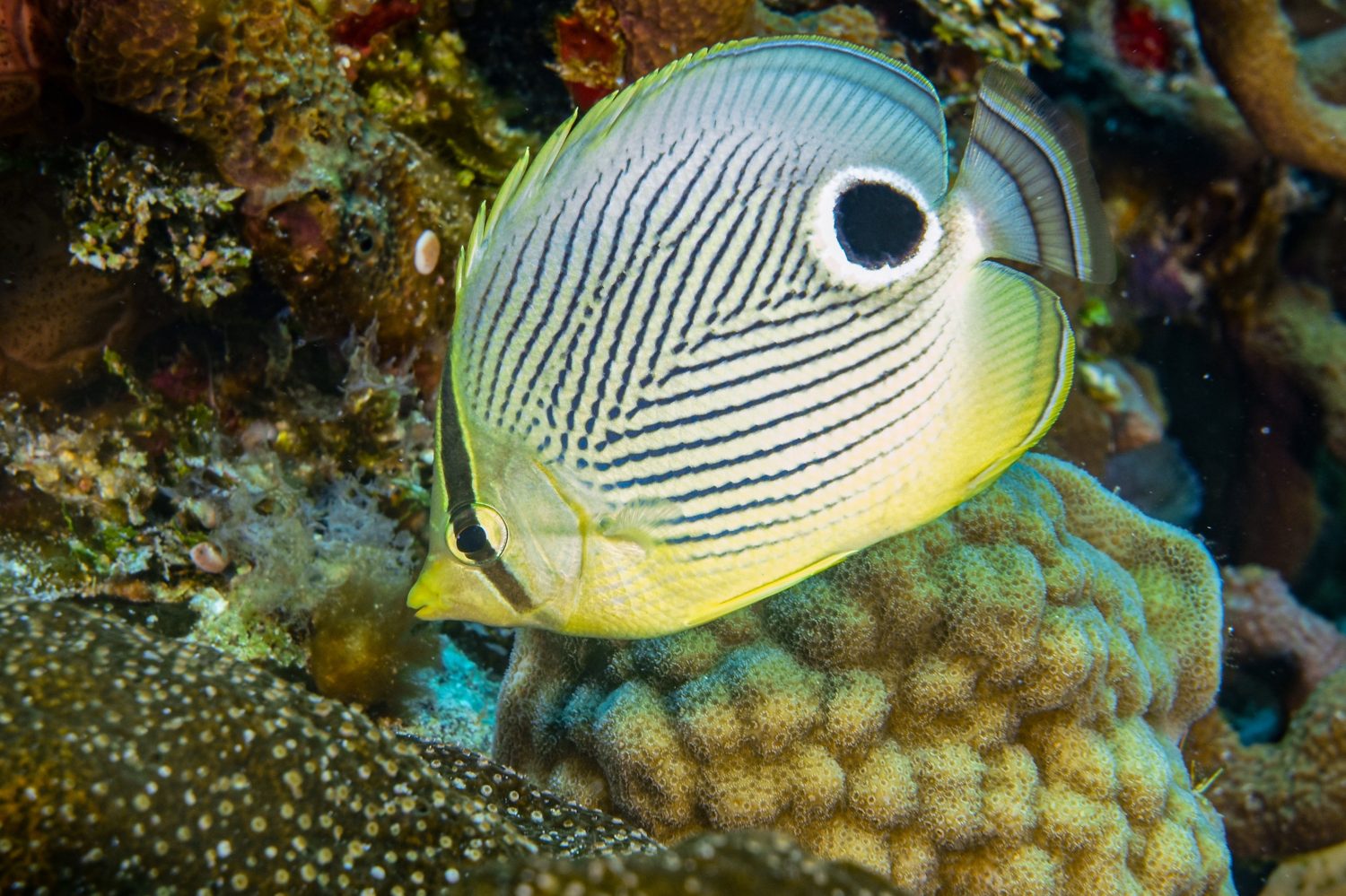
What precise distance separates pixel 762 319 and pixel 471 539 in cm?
78

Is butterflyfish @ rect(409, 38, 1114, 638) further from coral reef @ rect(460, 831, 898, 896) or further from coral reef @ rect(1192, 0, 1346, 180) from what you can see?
coral reef @ rect(1192, 0, 1346, 180)

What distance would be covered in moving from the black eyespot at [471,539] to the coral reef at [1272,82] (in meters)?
4.85

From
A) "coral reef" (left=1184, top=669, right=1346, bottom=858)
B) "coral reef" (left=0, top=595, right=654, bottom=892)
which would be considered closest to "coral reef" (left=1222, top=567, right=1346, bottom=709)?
"coral reef" (left=1184, top=669, right=1346, bottom=858)

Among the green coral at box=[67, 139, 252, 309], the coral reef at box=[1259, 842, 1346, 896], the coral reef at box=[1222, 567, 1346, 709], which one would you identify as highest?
the green coral at box=[67, 139, 252, 309]

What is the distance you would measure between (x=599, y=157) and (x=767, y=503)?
804 mm

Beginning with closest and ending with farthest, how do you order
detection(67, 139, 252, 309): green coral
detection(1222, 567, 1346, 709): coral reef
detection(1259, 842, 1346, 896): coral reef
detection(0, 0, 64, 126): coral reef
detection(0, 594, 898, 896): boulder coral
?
detection(0, 594, 898, 896): boulder coral → detection(0, 0, 64, 126): coral reef → detection(67, 139, 252, 309): green coral → detection(1259, 842, 1346, 896): coral reef → detection(1222, 567, 1346, 709): coral reef

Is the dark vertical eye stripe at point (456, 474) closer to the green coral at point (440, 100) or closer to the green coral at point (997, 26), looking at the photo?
the green coral at point (440, 100)

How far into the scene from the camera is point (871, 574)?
8.84ft

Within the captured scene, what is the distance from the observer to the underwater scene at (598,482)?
1815 millimetres

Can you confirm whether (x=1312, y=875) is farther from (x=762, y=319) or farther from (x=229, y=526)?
(x=229, y=526)

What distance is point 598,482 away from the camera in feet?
6.02

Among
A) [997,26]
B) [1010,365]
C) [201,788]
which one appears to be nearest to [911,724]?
[1010,365]

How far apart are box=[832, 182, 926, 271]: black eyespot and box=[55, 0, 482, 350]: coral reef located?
1.88 metres

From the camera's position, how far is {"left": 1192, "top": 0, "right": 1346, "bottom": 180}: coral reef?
4488 millimetres
